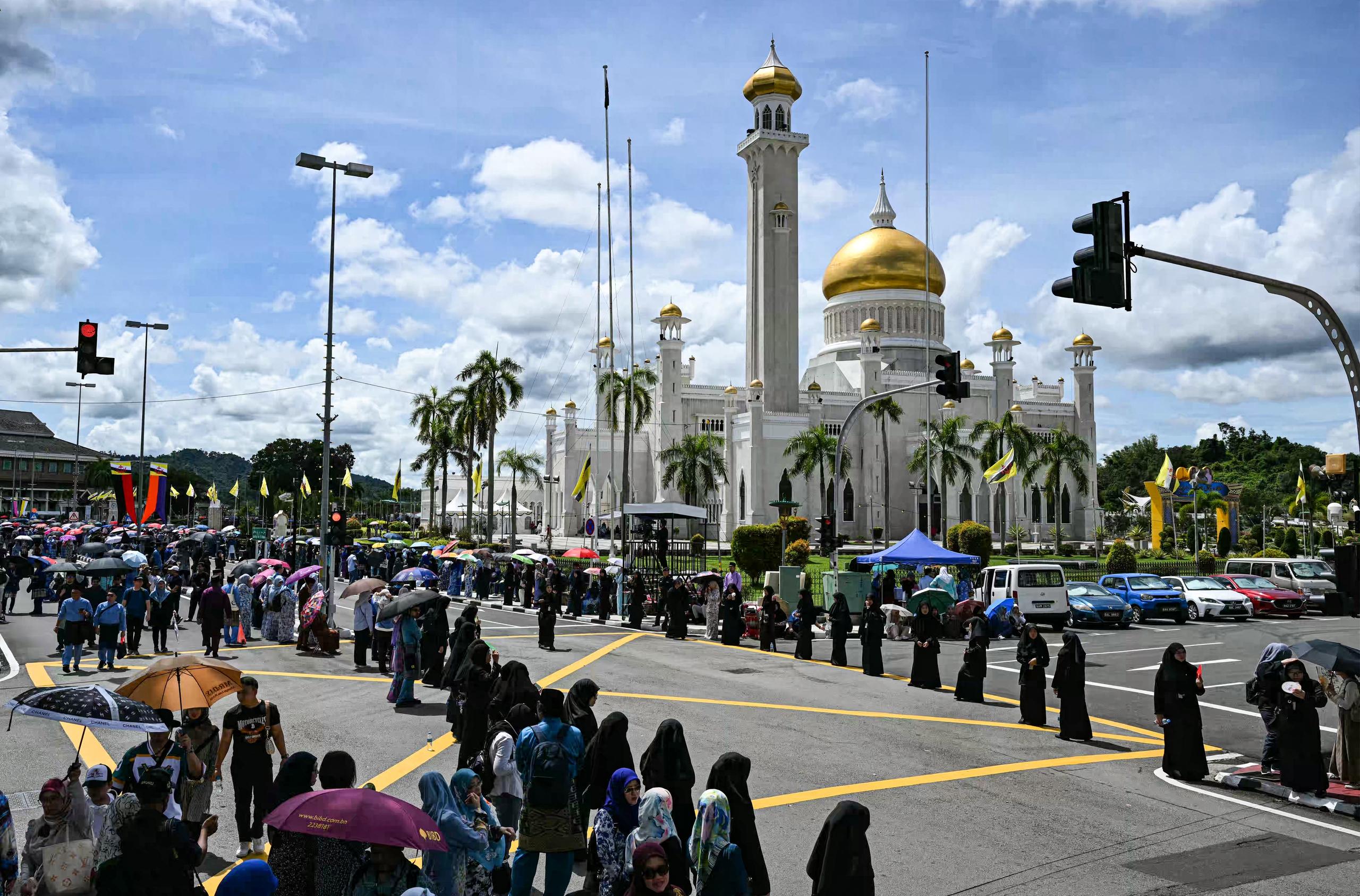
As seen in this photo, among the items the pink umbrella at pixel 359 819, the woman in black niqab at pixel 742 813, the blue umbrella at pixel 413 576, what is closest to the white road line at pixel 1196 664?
the blue umbrella at pixel 413 576

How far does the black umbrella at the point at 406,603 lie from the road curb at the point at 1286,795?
33.6 ft

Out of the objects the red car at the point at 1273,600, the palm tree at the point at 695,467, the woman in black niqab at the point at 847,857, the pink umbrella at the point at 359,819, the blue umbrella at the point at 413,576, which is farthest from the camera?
the palm tree at the point at 695,467

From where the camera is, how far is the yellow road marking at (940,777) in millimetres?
9648

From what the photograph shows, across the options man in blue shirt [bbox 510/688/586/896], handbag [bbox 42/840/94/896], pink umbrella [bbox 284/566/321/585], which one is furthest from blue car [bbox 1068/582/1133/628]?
handbag [bbox 42/840/94/896]

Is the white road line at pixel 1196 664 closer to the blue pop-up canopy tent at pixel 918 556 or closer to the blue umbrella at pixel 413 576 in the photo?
the blue pop-up canopy tent at pixel 918 556

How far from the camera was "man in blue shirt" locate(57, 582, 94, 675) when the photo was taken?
16641 millimetres

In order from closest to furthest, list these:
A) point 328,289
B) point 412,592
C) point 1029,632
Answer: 1. point 1029,632
2. point 412,592
3. point 328,289

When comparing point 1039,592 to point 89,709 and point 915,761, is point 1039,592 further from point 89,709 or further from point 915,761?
point 89,709

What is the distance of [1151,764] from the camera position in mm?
11578

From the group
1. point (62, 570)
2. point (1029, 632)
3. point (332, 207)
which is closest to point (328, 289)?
point (332, 207)

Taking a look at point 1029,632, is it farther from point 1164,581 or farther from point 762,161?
point 762,161

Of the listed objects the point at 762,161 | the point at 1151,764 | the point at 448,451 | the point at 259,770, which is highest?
the point at 762,161

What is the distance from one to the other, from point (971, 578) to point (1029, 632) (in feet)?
60.4

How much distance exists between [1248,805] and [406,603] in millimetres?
10634
